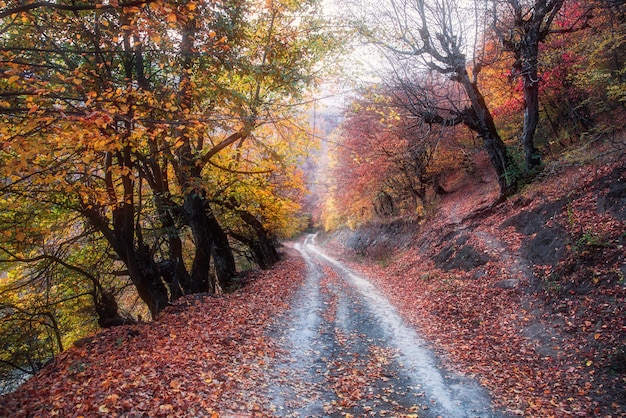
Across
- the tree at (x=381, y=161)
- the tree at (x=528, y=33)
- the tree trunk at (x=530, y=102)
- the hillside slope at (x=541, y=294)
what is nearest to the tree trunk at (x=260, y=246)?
the tree at (x=381, y=161)

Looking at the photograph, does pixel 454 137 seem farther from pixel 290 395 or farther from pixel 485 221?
pixel 290 395

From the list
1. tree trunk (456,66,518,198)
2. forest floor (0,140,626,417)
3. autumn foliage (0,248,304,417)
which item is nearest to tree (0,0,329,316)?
autumn foliage (0,248,304,417)

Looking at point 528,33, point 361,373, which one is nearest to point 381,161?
point 528,33

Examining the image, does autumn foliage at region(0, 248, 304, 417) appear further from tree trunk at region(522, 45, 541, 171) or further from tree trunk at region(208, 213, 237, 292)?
tree trunk at region(522, 45, 541, 171)

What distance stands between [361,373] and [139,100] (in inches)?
281

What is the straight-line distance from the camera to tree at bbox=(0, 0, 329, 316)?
539 cm

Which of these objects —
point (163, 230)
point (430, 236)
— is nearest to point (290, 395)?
point (163, 230)

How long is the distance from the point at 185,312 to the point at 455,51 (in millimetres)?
12794

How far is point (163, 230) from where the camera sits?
13023 mm

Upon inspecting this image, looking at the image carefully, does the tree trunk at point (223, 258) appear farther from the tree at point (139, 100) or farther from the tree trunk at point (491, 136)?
the tree trunk at point (491, 136)

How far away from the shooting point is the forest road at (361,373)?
6410mm

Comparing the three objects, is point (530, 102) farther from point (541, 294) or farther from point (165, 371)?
point (165, 371)

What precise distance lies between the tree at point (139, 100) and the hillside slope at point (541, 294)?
698cm

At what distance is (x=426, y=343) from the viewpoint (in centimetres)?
954
